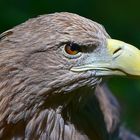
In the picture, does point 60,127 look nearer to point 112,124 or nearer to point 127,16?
point 112,124

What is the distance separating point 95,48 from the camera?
340cm

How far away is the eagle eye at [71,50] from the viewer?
11.0 ft

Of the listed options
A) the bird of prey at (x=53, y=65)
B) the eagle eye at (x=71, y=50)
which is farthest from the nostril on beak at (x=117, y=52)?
the eagle eye at (x=71, y=50)

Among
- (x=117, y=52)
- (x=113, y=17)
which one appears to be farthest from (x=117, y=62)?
(x=113, y=17)

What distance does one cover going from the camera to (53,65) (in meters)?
3.39

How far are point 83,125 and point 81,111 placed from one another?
0.21ft

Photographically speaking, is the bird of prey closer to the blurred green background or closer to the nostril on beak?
the nostril on beak

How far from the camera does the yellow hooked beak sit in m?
3.38

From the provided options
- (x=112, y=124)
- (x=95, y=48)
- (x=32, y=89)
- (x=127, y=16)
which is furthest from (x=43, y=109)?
(x=127, y=16)

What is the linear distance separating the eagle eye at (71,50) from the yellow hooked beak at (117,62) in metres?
0.06

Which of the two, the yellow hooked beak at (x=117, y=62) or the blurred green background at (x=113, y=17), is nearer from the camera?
the yellow hooked beak at (x=117, y=62)

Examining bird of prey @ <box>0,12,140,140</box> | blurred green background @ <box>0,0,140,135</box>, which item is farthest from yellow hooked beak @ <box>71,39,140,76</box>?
blurred green background @ <box>0,0,140,135</box>

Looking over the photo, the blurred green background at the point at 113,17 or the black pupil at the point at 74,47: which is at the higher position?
the black pupil at the point at 74,47

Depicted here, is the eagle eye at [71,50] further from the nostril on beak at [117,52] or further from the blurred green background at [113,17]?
the blurred green background at [113,17]
